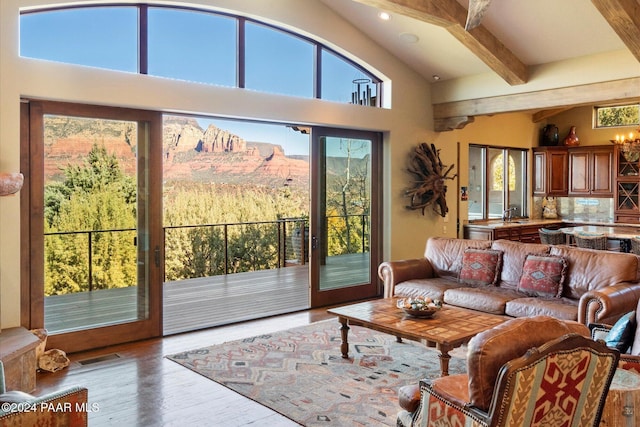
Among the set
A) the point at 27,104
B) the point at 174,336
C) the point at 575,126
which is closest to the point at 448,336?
the point at 174,336

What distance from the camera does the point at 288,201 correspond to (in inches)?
423

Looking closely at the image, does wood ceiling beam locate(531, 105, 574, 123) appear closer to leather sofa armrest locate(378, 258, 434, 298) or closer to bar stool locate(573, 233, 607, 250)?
bar stool locate(573, 233, 607, 250)

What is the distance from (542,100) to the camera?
6.60 metres

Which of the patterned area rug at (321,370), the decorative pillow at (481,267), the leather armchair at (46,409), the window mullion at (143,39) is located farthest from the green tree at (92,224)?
the decorative pillow at (481,267)

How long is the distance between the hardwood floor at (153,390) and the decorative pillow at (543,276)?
2984 millimetres

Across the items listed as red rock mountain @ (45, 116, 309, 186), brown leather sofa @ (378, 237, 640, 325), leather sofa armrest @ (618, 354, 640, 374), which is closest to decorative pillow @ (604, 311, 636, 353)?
leather sofa armrest @ (618, 354, 640, 374)

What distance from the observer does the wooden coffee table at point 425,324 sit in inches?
149

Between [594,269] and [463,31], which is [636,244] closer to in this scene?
[594,269]

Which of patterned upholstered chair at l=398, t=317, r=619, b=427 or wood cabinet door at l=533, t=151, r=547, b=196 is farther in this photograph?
wood cabinet door at l=533, t=151, r=547, b=196

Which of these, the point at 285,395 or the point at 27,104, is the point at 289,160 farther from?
the point at 285,395

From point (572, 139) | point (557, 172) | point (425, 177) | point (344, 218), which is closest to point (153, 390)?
point (344, 218)

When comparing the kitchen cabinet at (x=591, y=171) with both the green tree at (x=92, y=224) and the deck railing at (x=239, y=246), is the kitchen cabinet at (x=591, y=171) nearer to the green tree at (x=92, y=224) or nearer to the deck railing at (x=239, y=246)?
the deck railing at (x=239, y=246)

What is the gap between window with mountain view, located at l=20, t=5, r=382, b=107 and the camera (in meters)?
4.84

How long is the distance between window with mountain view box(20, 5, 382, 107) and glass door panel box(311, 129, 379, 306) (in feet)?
2.09
